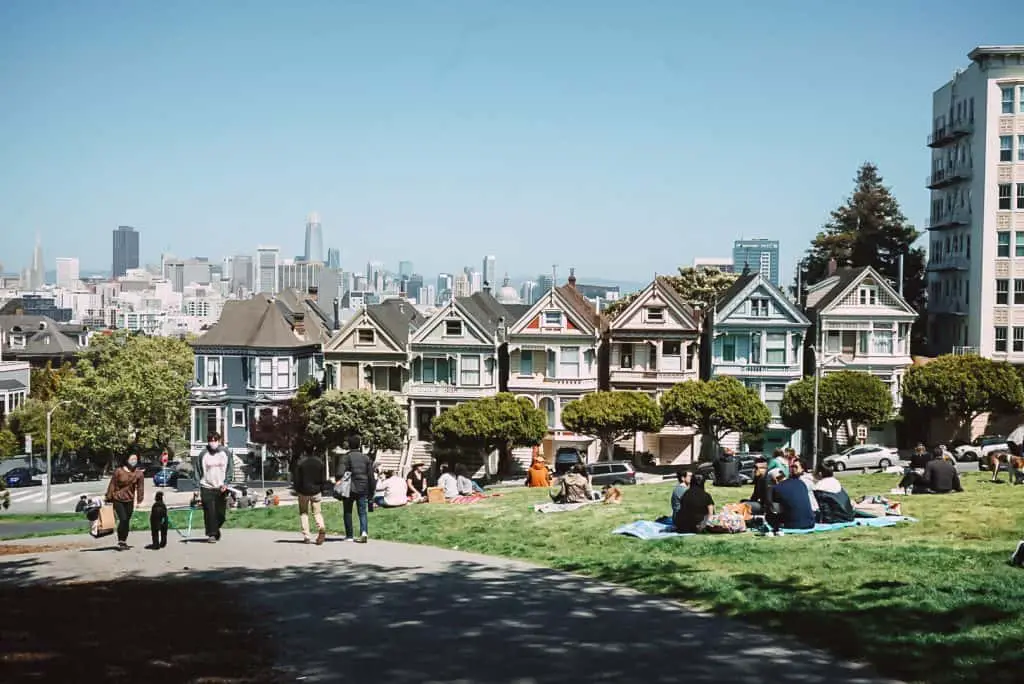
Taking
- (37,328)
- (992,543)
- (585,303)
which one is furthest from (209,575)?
(37,328)

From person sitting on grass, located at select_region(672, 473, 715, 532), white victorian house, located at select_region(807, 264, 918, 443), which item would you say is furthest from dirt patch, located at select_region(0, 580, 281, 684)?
white victorian house, located at select_region(807, 264, 918, 443)

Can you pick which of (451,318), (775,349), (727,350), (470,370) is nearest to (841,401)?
(775,349)

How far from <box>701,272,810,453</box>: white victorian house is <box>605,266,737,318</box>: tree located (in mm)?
23981

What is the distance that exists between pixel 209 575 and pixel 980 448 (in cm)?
4266

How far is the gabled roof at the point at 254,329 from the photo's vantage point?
71.4 metres

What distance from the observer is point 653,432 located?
60.3m

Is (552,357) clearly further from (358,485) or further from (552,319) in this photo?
(358,485)

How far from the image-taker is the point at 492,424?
5841 centimetres

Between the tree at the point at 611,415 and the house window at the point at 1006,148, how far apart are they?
2317 centimetres

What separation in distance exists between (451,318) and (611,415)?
38.3ft

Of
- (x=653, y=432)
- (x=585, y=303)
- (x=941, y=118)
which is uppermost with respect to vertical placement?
(x=941, y=118)

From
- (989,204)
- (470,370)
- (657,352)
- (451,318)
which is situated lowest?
(470,370)

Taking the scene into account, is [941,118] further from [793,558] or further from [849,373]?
[793,558]

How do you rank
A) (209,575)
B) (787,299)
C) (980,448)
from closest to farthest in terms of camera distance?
(209,575) → (980,448) → (787,299)
